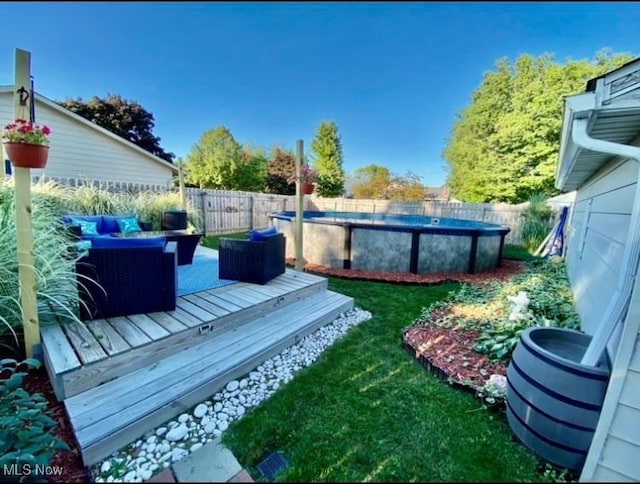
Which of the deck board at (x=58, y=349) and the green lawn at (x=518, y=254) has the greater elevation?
the green lawn at (x=518, y=254)

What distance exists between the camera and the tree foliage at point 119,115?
16.0m

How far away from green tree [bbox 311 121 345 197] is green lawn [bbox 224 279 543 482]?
21.5 m

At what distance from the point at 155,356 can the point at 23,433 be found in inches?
33.3

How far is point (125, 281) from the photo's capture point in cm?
255

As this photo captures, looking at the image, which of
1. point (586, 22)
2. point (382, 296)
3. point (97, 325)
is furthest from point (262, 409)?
point (382, 296)

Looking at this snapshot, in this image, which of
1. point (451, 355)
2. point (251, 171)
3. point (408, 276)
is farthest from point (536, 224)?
point (251, 171)

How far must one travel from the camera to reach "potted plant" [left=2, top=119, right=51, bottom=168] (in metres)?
1.82

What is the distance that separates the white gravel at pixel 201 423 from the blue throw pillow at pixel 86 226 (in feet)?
12.9

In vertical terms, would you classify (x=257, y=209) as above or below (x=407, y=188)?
below

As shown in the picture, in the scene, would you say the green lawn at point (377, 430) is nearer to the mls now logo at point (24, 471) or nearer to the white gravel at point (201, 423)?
the white gravel at point (201, 423)

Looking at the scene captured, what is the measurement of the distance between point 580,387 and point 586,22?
169 centimetres

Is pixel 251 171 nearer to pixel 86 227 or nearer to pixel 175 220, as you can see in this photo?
pixel 175 220

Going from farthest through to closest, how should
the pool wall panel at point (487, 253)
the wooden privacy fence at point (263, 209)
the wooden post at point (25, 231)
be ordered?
the wooden privacy fence at point (263, 209)
the pool wall panel at point (487, 253)
the wooden post at point (25, 231)

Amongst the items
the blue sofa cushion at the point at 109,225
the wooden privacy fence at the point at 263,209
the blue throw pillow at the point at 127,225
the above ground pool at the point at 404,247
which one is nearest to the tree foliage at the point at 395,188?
the wooden privacy fence at the point at 263,209
